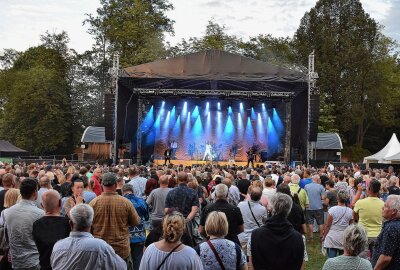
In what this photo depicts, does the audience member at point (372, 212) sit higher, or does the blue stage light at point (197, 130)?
the blue stage light at point (197, 130)

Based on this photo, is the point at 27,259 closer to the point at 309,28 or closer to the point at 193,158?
the point at 193,158

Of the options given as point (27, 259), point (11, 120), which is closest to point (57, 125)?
point (11, 120)

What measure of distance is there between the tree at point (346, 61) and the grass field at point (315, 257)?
114 feet

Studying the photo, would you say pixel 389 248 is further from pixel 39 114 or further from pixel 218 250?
pixel 39 114

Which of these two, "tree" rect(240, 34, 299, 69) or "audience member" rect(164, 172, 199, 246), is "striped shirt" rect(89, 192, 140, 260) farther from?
"tree" rect(240, 34, 299, 69)

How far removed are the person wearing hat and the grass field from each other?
4.66 m

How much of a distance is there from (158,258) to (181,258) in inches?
6.9

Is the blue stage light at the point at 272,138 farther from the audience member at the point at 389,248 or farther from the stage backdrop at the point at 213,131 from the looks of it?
the audience member at the point at 389,248

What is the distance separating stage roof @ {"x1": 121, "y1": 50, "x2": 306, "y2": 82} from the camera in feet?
82.8

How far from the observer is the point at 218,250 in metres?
4.87

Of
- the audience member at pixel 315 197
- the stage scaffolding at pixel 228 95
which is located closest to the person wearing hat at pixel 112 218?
the audience member at pixel 315 197

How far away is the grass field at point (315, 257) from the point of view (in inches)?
393

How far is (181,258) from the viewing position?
4.33 meters

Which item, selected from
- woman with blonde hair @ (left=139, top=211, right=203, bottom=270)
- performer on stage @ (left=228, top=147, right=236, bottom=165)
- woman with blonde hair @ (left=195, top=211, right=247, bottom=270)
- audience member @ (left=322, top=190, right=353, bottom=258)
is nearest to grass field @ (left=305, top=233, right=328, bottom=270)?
audience member @ (left=322, top=190, right=353, bottom=258)
